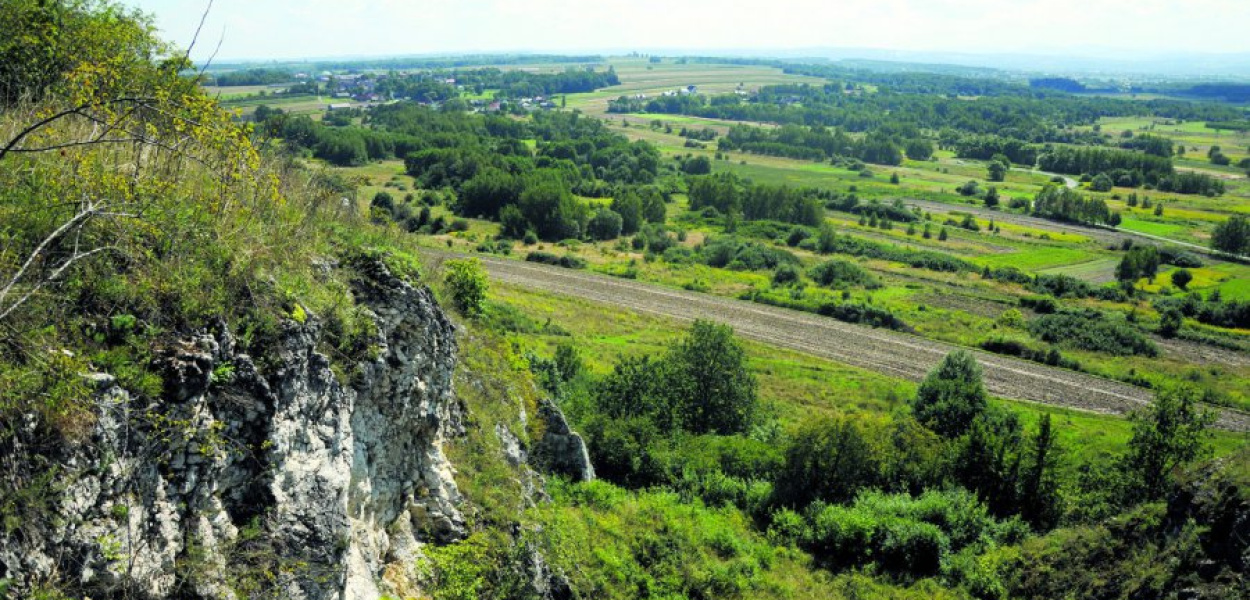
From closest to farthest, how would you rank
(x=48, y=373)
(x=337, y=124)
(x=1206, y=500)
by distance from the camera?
(x=48, y=373) < (x=1206, y=500) < (x=337, y=124)

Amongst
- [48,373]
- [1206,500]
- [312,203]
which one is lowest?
[1206,500]

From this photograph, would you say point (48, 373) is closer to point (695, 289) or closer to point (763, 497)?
point (763, 497)

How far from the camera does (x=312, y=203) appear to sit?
47.9 ft

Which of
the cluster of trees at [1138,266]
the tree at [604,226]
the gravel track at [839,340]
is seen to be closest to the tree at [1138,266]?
the cluster of trees at [1138,266]

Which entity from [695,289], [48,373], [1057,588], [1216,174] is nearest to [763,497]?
[1057,588]

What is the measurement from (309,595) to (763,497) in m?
20.1

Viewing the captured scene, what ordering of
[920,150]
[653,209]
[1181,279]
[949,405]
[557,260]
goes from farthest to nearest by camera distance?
[920,150] < [653,209] < [1181,279] < [557,260] < [949,405]

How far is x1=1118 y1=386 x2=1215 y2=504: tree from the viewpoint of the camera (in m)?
27.0

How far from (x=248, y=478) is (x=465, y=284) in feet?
49.3

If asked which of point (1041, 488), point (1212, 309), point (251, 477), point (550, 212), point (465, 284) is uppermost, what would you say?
point (251, 477)

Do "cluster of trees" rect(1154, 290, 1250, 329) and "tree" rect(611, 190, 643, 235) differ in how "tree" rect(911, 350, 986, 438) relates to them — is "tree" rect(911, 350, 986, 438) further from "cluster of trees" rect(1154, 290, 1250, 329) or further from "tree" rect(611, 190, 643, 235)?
"tree" rect(611, 190, 643, 235)

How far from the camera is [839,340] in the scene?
A: 192 feet

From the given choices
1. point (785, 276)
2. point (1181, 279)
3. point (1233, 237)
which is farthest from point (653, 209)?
point (1233, 237)

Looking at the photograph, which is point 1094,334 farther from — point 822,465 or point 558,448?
point 558,448
